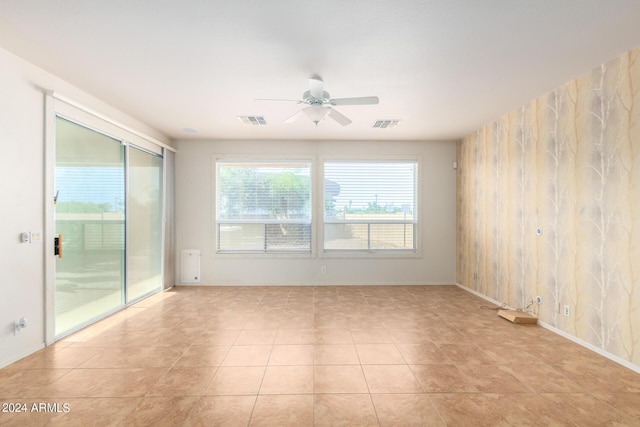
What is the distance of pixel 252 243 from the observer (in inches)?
229

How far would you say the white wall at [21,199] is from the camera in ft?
8.63

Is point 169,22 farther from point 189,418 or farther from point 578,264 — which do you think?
point 578,264

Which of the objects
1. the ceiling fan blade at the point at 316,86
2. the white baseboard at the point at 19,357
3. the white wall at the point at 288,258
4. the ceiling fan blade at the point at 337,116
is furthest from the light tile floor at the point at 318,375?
the ceiling fan blade at the point at 316,86

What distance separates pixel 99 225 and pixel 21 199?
42.4 inches

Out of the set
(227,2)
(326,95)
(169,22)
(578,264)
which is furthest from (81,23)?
(578,264)

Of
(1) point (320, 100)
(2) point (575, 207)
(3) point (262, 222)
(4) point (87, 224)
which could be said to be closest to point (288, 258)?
(3) point (262, 222)

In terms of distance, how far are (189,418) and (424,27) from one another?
3.19 meters

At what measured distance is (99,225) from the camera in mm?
3826

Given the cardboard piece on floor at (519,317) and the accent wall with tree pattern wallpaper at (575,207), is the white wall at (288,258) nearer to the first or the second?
the accent wall with tree pattern wallpaper at (575,207)

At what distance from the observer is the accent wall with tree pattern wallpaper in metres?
2.69

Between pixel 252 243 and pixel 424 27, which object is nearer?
pixel 424 27

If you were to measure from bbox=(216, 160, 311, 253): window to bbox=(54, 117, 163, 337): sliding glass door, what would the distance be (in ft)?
3.98

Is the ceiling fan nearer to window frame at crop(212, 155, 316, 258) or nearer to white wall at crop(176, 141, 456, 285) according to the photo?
window frame at crop(212, 155, 316, 258)

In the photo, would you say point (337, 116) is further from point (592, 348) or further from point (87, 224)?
→ point (592, 348)
